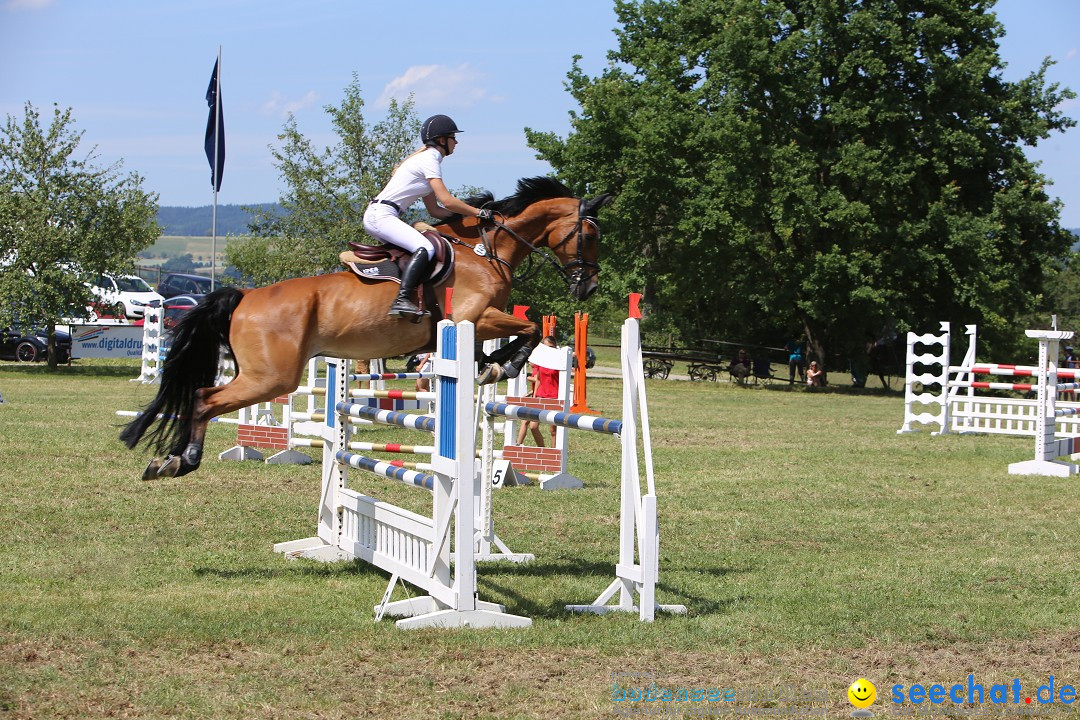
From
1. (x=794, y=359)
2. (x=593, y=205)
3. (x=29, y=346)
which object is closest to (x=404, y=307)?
(x=593, y=205)

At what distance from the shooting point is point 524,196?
736 centimetres

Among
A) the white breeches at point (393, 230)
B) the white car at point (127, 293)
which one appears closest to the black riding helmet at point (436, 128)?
the white breeches at point (393, 230)

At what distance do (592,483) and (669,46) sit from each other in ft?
77.1

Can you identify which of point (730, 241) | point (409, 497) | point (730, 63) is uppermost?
point (730, 63)

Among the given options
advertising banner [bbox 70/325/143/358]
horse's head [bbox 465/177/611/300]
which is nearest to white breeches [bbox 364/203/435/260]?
horse's head [bbox 465/177/611/300]

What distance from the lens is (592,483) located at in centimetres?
1060

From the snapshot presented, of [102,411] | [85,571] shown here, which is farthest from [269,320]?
[102,411]

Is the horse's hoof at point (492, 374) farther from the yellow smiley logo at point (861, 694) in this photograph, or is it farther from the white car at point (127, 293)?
the white car at point (127, 293)

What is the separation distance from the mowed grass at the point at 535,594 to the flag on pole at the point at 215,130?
10.0 meters

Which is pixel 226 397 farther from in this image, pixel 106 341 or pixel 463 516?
pixel 106 341

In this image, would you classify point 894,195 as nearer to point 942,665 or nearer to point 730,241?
point 730,241

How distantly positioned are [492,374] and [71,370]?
23110mm

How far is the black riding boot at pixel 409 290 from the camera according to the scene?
255 inches

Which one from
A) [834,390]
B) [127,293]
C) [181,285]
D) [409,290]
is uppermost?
[181,285]
